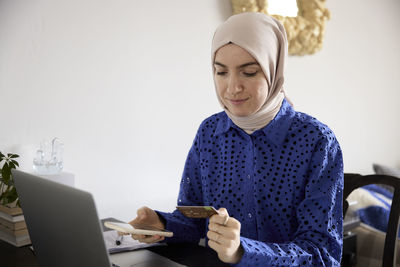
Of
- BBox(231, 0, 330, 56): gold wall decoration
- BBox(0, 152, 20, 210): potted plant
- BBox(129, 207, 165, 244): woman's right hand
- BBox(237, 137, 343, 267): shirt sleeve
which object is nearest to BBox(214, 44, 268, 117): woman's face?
BBox(237, 137, 343, 267): shirt sleeve

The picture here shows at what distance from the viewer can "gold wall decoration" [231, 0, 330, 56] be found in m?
2.68

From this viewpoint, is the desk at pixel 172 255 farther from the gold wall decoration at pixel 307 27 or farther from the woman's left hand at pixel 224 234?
the gold wall decoration at pixel 307 27

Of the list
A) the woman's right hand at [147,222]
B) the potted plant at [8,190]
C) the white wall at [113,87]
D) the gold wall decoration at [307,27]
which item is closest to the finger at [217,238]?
the woman's right hand at [147,222]

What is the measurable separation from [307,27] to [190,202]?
5.73ft

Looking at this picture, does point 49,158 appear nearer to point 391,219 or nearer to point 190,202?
point 190,202

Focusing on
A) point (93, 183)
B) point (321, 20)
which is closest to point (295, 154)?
point (93, 183)

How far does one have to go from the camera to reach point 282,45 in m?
1.34

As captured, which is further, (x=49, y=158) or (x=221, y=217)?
(x=49, y=158)

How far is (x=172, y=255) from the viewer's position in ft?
4.19

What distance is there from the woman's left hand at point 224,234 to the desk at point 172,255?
26 centimetres

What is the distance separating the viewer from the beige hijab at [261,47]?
1234mm

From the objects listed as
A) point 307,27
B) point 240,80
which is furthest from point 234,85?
point 307,27

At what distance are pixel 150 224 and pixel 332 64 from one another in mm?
2211

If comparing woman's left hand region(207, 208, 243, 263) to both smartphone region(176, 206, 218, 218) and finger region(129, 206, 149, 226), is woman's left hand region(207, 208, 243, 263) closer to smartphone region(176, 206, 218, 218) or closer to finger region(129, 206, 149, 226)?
smartphone region(176, 206, 218, 218)
